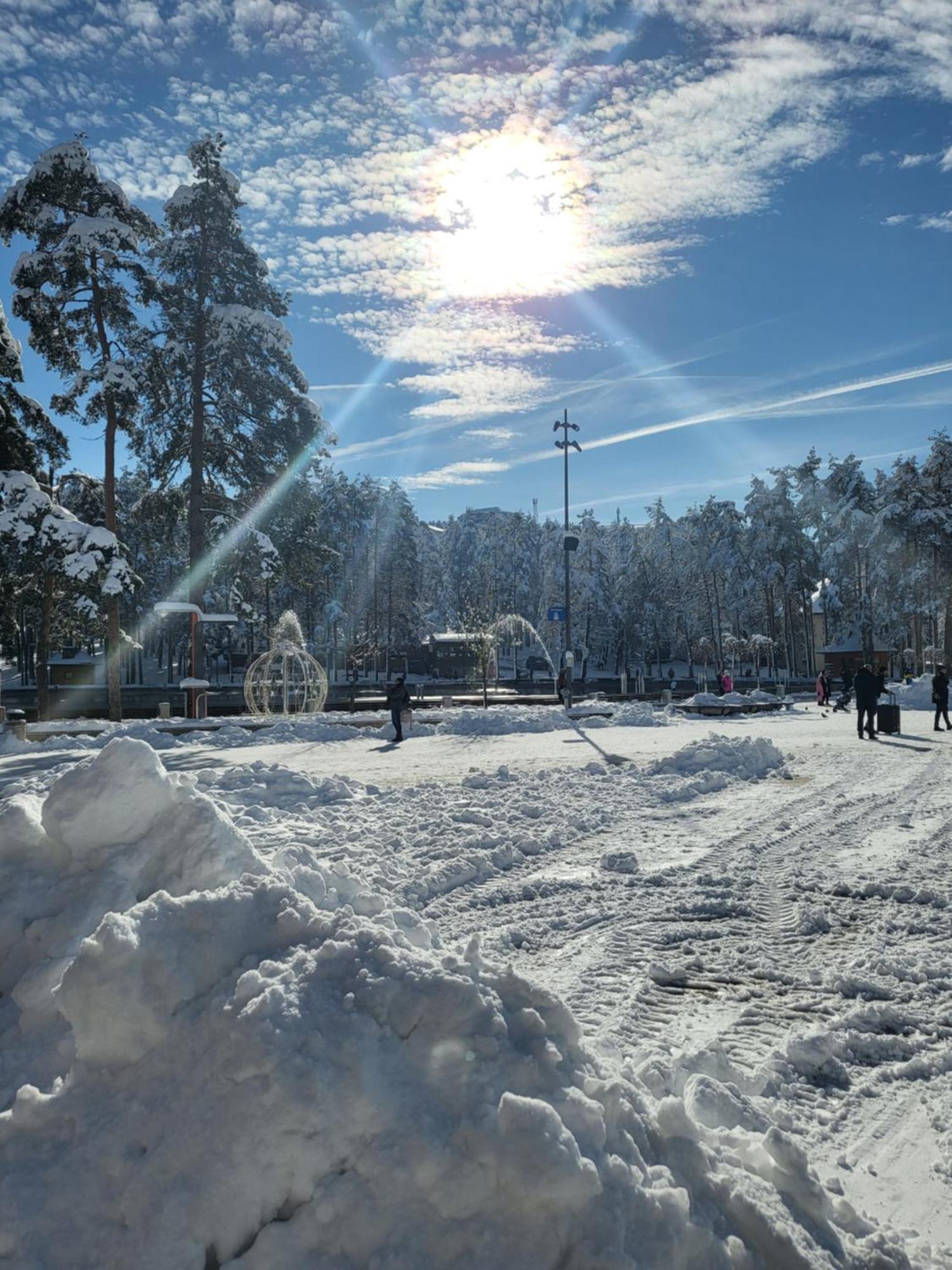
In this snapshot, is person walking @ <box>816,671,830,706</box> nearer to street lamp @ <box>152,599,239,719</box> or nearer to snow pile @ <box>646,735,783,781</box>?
snow pile @ <box>646,735,783,781</box>

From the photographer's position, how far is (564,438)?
28.2m

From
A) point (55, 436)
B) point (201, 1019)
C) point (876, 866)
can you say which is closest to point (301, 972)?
point (201, 1019)

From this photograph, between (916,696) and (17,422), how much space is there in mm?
32101

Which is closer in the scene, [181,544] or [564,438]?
[564,438]

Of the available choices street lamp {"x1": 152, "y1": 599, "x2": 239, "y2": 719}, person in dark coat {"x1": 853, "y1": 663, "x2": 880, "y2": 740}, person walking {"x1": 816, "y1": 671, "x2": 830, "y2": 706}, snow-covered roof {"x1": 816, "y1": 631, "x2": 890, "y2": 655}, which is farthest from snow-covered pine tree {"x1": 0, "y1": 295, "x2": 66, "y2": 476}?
snow-covered roof {"x1": 816, "y1": 631, "x2": 890, "y2": 655}

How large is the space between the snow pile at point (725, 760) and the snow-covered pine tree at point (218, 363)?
1785 centimetres

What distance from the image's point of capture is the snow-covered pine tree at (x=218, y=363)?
2622 centimetres

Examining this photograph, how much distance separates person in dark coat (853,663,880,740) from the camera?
18016 mm

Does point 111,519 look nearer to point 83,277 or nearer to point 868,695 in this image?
point 83,277

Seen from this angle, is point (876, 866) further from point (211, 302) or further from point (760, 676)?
point (760, 676)

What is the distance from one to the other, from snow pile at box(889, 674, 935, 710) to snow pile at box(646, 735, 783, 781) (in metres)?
20.0

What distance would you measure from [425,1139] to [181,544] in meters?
31.8

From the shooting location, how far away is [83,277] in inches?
846

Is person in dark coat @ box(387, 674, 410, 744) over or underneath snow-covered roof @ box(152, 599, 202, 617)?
underneath
